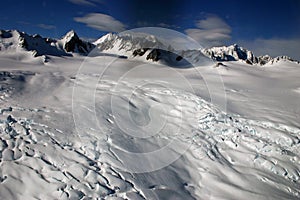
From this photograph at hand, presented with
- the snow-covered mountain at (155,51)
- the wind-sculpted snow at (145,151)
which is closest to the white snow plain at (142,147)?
the wind-sculpted snow at (145,151)

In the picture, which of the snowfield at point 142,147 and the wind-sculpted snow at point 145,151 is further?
the snowfield at point 142,147

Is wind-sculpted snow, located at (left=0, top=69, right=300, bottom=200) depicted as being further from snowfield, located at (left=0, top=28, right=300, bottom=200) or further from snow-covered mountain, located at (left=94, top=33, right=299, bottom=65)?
snow-covered mountain, located at (left=94, top=33, right=299, bottom=65)

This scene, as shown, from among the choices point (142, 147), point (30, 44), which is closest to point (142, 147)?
point (142, 147)

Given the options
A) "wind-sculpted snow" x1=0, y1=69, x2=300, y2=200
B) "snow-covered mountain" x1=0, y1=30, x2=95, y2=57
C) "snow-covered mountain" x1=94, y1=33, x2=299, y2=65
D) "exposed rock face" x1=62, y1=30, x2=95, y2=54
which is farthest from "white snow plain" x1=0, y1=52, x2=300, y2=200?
"exposed rock face" x1=62, y1=30, x2=95, y2=54

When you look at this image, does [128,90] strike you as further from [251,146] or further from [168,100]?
[251,146]

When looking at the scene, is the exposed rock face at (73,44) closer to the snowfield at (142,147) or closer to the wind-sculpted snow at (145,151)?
the snowfield at (142,147)

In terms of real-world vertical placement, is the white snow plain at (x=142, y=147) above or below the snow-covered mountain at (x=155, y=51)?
below

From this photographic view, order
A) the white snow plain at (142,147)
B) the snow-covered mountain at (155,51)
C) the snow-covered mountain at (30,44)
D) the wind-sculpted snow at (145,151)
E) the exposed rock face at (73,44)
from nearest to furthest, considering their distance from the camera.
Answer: the wind-sculpted snow at (145,151)
the white snow plain at (142,147)
the snow-covered mountain at (30,44)
the snow-covered mountain at (155,51)
the exposed rock face at (73,44)
